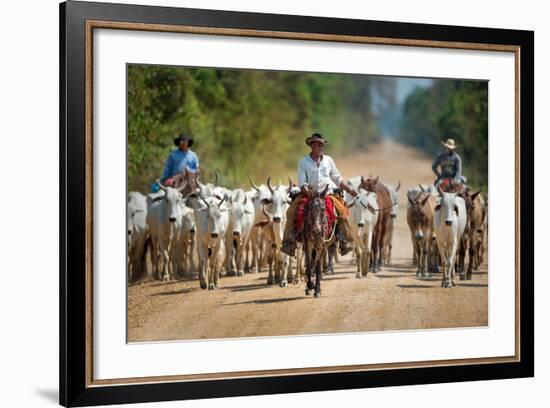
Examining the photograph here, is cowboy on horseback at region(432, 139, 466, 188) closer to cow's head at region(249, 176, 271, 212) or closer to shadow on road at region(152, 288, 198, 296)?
cow's head at region(249, 176, 271, 212)

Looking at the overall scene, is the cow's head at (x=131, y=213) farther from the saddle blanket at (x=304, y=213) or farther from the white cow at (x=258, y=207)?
the saddle blanket at (x=304, y=213)

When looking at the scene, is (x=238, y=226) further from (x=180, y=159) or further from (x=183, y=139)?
(x=183, y=139)

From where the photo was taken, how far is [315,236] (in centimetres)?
853

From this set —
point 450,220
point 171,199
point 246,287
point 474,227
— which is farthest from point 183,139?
point 474,227

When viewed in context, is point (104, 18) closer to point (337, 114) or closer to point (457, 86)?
point (337, 114)

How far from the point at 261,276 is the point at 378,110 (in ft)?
6.22

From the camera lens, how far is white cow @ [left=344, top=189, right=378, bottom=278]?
875 cm

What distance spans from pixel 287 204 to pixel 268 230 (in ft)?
0.95

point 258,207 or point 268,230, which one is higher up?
point 258,207

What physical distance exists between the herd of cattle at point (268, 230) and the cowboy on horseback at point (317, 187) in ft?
0.20

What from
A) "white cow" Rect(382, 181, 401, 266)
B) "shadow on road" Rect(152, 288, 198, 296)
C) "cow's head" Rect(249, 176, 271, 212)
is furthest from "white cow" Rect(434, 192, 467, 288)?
"shadow on road" Rect(152, 288, 198, 296)

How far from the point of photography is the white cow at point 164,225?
8094 mm

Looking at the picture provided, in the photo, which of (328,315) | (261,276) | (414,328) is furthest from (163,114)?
(414,328)

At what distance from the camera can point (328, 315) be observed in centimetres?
841
